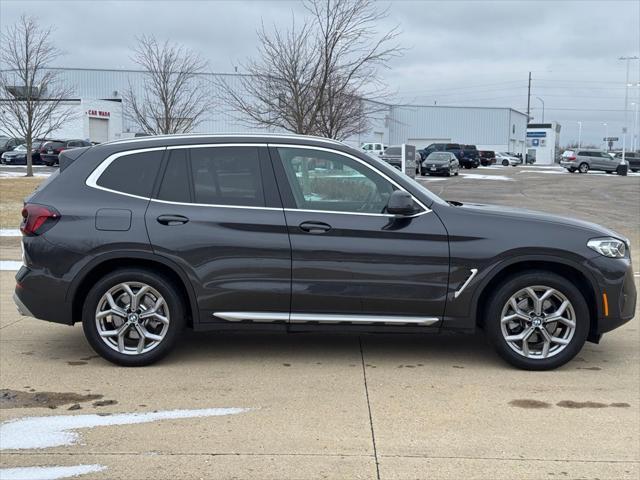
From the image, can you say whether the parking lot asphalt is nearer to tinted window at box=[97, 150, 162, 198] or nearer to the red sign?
tinted window at box=[97, 150, 162, 198]

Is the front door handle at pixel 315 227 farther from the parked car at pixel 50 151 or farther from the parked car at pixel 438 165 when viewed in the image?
the parked car at pixel 438 165

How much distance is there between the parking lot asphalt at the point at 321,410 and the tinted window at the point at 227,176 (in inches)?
53.6

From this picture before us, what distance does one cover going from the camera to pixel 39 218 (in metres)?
5.09

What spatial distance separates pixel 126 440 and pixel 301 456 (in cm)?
108

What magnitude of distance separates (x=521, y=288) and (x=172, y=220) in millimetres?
2750

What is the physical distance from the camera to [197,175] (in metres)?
5.21

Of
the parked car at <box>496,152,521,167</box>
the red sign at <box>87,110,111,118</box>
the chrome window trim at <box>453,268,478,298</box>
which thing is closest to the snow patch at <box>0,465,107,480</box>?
the chrome window trim at <box>453,268,478,298</box>

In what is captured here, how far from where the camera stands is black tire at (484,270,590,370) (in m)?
5.07

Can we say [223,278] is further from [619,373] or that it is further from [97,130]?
[97,130]

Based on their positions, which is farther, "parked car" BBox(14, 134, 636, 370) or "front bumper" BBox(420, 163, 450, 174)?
"front bumper" BBox(420, 163, 450, 174)

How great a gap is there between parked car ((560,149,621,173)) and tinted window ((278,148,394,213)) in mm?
51973

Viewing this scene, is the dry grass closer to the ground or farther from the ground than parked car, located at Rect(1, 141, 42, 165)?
closer to the ground

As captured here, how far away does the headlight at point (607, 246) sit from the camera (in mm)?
5105

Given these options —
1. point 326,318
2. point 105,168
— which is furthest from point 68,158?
point 326,318
